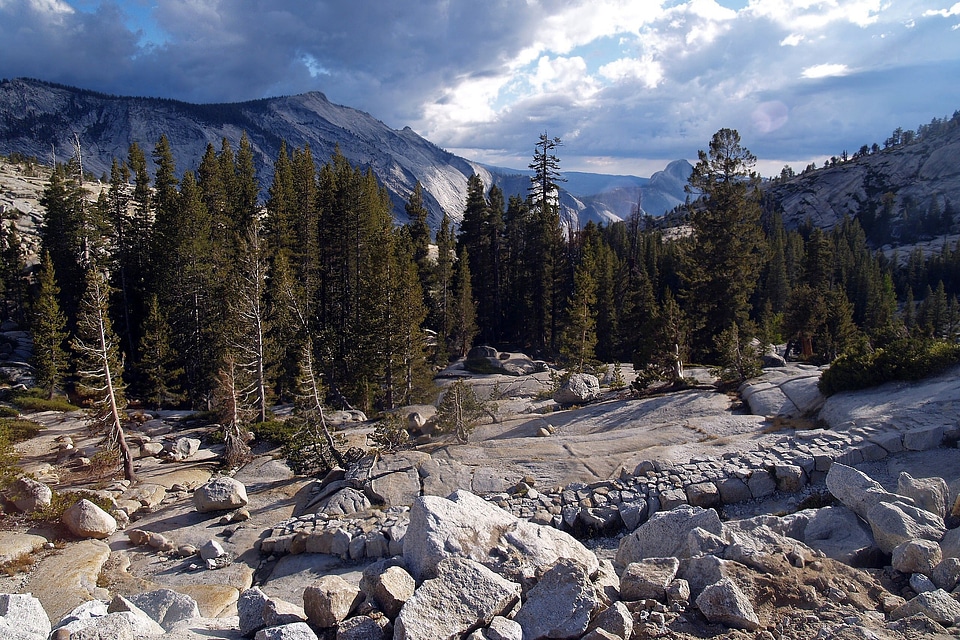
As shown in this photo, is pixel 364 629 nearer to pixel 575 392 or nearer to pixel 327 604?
pixel 327 604

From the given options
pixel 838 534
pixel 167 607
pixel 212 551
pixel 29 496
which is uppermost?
pixel 167 607

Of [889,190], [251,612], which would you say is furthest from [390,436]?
[889,190]

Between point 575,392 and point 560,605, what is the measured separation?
21683 millimetres

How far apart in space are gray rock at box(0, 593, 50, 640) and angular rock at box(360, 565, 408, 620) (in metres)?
3.69

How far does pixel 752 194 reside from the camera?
35.8 m

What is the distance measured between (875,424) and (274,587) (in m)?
16.2

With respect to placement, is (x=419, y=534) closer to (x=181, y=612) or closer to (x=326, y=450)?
(x=181, y=612)

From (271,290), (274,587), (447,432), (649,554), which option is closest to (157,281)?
(271,290)

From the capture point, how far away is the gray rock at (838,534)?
8.88 meters

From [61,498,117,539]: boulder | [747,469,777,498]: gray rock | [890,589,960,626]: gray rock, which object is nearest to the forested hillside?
[61,498,117,539]: boulder

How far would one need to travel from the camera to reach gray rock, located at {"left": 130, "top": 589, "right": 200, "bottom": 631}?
7.86 metres

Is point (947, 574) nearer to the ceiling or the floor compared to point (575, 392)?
nearer to the ceiling

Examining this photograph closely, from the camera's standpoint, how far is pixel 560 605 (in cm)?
682

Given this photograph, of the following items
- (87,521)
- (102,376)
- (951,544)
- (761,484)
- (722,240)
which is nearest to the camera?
(951,544)
